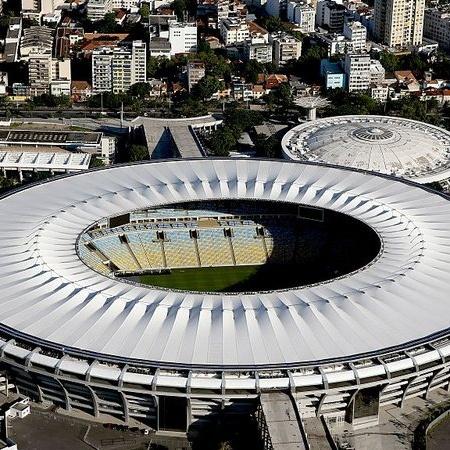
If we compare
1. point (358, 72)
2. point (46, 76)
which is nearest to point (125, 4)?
point (46, 76)

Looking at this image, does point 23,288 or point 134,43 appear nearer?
point 23,288

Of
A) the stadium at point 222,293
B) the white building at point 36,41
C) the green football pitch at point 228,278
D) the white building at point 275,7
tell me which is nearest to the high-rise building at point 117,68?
the white building at point 36,41

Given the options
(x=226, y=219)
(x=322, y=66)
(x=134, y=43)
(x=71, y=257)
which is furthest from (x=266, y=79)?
(x=71, y=257)

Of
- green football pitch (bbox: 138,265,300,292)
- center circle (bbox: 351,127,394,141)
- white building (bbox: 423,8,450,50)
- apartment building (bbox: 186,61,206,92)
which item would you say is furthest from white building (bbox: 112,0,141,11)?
green football pitch (bbox: 138,265,300,292)

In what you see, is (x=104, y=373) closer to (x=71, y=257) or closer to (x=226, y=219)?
(x=71, y=257)

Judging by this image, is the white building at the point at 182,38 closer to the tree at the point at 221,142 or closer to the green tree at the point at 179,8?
the green tree at the point at 179,8
